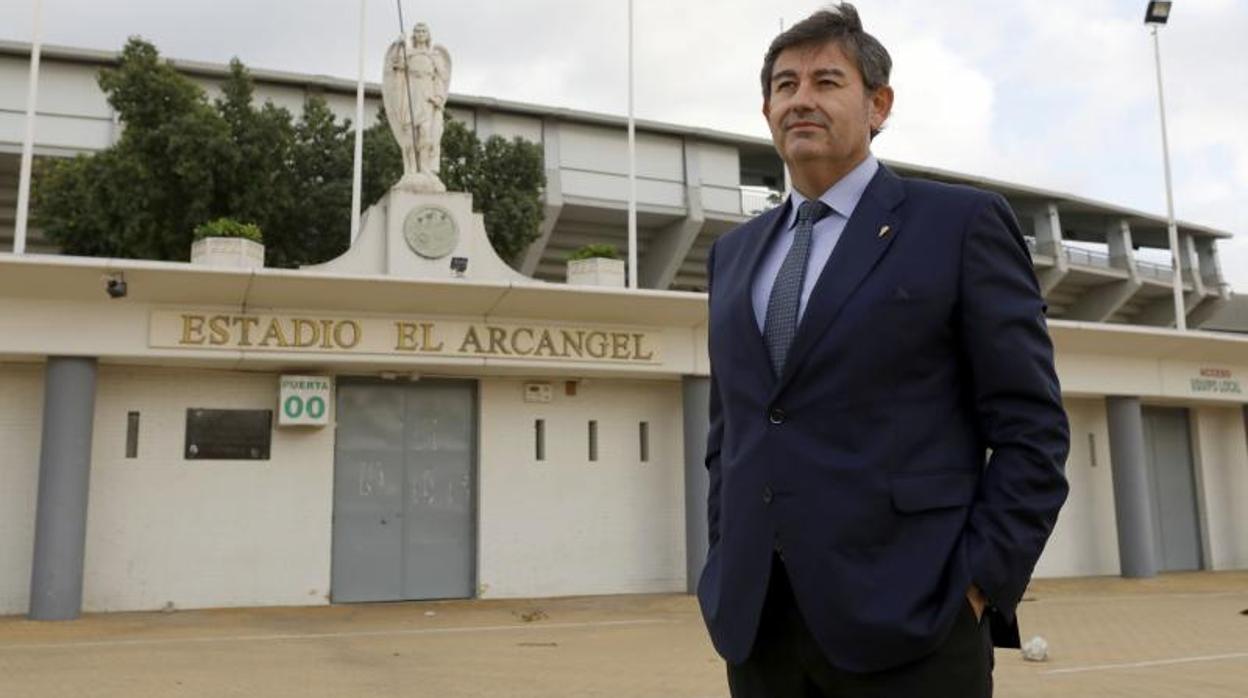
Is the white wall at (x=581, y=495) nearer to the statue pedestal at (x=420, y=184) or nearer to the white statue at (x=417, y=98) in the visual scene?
the statue pedestal at (x=420, y=184)

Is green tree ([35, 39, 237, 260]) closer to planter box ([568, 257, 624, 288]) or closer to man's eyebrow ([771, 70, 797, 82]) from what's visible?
planter box ([568, 257, 624, 288])

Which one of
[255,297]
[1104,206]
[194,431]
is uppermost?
[1104,206]

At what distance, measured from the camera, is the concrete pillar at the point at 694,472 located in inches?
596

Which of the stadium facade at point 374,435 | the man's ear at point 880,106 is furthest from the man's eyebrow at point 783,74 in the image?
the stadium facade at point 374,435

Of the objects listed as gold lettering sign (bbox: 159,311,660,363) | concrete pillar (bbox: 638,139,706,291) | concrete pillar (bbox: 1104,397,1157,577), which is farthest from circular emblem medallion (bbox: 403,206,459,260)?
concrete pillar (bbox: 638,139,706,291)

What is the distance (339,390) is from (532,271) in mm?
23222

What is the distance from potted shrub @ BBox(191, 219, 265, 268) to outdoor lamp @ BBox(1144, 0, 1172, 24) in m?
18.7

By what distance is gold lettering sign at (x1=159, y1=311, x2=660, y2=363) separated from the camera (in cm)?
1309

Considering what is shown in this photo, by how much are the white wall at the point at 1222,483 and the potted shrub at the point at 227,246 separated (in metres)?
16.9

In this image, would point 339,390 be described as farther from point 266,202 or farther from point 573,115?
point 573,115

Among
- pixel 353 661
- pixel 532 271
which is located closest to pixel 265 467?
pixel 353 661

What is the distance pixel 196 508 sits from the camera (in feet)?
44.6

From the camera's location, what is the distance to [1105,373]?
718 inches

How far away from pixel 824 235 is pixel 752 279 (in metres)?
0.20
